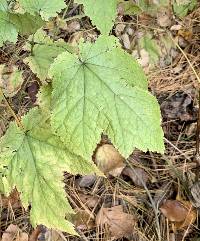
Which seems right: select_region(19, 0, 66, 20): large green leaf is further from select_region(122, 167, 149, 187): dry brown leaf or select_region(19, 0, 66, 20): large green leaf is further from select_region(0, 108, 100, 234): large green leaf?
select_region(122, 167, 149, 187): dry brown leaf

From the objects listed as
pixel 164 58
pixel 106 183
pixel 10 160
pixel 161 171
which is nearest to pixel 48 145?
pixel 10 160

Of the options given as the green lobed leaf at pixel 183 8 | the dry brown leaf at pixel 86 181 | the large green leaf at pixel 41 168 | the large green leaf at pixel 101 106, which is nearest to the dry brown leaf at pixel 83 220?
the dry brown leaf at pixel 86 181

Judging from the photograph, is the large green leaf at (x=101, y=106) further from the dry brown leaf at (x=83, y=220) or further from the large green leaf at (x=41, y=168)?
the dry brown leaf at (x=83, y=220)

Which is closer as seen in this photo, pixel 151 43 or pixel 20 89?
pixel 20 89

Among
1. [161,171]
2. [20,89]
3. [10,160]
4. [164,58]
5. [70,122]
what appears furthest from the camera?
[164,58]

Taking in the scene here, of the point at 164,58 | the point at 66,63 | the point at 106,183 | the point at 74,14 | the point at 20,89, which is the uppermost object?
the point at 74,14

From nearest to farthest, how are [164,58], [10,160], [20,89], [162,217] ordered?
[10,160] → [162,217] → [20,89] → [164,58]

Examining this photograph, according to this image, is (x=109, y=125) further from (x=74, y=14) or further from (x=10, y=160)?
(x=74, y=14)

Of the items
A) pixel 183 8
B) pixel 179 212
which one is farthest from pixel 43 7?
pixel 183 8
